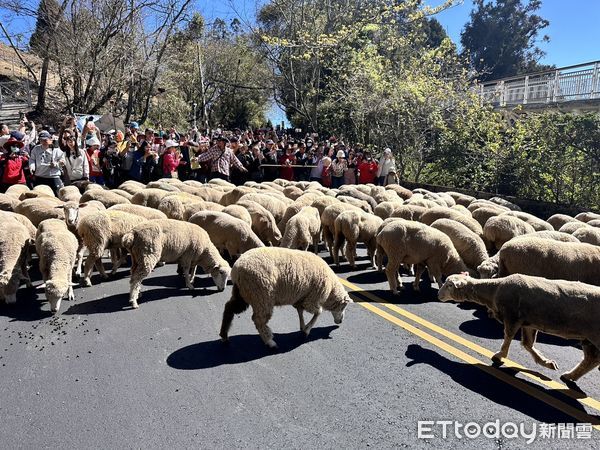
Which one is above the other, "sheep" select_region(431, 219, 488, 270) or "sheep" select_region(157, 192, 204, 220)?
"sheep" select_region(157, 192, 204, 220)

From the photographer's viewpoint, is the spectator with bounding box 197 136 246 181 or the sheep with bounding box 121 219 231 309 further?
the spectator with bounding box 197 136 246 181

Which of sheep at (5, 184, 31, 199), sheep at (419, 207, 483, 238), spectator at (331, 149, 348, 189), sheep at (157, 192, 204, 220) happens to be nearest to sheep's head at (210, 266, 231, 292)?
sheep at (157, 192, 204, 220)

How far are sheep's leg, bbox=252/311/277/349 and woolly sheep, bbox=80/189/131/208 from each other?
5.63 metres

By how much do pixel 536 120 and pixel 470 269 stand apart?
8832 millimetres

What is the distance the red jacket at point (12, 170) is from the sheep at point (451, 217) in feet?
29.6

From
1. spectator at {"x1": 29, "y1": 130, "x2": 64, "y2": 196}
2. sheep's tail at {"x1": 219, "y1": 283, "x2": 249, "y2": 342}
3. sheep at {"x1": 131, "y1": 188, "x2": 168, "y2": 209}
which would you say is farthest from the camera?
spectator at {"x1": 29, "y1": 130, "x2": 64, "y2": 196}

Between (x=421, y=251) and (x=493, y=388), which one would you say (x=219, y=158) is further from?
(x=493, y=388)

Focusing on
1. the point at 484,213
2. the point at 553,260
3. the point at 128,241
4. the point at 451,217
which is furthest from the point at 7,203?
the point at 484,213

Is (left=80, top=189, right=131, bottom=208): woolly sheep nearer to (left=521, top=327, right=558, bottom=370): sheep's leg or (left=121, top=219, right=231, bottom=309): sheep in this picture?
(left=121, top=219, right=231, bottom=309): sheep

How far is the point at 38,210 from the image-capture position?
8289mm

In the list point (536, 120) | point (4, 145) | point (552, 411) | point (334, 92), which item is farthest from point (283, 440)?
point (334, 92)

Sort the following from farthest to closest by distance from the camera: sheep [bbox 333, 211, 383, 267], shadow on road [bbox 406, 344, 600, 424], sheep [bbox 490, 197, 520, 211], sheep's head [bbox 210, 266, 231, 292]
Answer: sheep [bbox 490, 197, 520, 211] → sheep [bbox 333, 211, 383, 267] → sheep's head [bbox 210, 266, 231, 292] → shadow on road [bbox 406, 344, 600, 424]

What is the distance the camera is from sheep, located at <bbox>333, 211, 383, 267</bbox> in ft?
29.5
